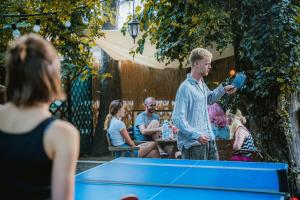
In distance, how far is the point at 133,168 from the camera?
3766mm

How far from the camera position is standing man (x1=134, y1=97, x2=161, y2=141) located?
7.68m

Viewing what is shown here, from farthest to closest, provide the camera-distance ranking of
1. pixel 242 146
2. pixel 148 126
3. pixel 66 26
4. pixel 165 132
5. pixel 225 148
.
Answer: pixel 66 26, pixel 148 126, pixel 165 132, pixel 225 148, pixel 242 146

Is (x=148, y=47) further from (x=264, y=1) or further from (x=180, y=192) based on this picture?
(x=180, y=192)

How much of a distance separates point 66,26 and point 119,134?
2.87 metres

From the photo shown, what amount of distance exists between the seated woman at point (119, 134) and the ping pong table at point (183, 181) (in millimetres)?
2634

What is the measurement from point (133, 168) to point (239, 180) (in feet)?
3.08

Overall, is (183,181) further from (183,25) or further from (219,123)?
(183,25)

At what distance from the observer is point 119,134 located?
6852mm

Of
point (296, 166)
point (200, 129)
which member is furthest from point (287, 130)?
point (200, 129)

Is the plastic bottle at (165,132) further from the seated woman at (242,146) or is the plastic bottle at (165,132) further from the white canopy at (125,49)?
the white canopy at (125,49)

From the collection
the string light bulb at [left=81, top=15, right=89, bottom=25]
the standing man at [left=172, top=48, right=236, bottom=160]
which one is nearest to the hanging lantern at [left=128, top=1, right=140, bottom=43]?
the string light bulb at [left=81, top=15, right=89, bottom=25]

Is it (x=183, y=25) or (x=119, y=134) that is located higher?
(x=183, y=25)

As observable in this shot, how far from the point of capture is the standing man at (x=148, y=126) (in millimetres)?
7676

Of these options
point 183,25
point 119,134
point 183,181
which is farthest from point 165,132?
point 183,181
